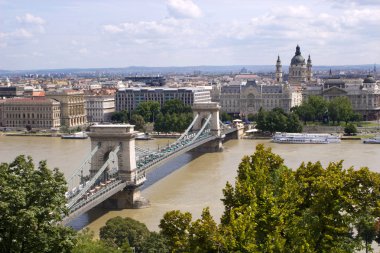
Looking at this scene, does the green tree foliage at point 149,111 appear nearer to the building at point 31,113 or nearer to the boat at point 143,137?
the building at point 31,113

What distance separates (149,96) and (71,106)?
30.2 ft

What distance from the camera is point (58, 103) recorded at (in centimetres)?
5409

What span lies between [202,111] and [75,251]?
31.6 m

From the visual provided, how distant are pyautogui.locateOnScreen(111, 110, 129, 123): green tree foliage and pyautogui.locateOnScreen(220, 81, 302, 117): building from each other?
10.5 metres

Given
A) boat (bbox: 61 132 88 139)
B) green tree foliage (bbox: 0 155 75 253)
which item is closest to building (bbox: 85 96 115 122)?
boat (bbox: 61 132 88 139)

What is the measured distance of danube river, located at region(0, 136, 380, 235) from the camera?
20891 mm

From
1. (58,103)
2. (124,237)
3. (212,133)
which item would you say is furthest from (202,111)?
(124,237)

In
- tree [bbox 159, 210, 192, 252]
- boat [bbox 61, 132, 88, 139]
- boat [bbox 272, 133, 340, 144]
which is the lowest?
boat [bbox 61, 132, 88, 139]

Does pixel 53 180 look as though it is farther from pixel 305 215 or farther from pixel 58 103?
pixel 58 103

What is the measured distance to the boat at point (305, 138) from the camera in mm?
41459

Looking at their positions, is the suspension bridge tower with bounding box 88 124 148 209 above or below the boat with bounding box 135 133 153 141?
above

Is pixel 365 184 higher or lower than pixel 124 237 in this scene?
higher

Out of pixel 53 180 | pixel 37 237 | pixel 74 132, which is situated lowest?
pixel 74 132

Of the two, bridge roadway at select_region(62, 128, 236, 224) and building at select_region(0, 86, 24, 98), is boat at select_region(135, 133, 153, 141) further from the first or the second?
building at select_region(0, 86, 24, 98)
